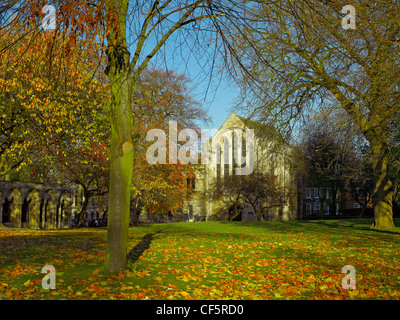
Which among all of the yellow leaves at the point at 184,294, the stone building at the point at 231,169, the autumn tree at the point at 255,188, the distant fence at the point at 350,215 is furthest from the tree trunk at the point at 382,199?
the distant fence at the point at 350,215

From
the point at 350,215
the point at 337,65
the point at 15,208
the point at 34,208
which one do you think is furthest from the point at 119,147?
the point at 350,215

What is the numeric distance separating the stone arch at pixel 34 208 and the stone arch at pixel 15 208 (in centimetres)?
148

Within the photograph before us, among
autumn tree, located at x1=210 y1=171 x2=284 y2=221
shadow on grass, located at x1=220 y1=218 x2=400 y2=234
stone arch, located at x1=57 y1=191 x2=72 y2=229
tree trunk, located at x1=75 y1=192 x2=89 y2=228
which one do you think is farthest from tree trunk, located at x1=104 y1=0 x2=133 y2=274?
autumn tree, located at x1=210 y1=171 x2=284 y2=221

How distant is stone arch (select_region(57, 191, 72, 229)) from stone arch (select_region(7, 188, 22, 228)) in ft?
12.9

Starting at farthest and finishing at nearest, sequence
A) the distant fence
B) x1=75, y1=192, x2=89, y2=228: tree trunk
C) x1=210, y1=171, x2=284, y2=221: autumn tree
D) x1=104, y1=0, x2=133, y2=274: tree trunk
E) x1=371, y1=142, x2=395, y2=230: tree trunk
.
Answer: the distant fence
x1=210, y1=171, x2=284, y2=221: autumn tree
x1=75, y1=192, x2=89, y2=228: tree trunk
x1=371, y1=142, x2=395, y2=230: tree trunk
x1=104, y1=0, x2=133, y2=274: tree trunk

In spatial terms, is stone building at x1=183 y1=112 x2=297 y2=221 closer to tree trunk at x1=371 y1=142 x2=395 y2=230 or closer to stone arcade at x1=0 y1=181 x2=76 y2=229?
tree trunk at x1=371 y1=142 x2=395 y2=230

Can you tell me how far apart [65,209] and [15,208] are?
530 cm

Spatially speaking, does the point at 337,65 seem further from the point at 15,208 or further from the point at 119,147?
the point at 15,208

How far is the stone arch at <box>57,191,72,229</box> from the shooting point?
28888 mm

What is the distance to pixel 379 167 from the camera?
1933 cm

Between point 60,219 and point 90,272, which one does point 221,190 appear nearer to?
point 60,219

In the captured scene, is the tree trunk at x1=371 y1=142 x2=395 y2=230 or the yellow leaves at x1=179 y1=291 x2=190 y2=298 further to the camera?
the tree trunk at x1=371 y1=142 x2=395 y2=230

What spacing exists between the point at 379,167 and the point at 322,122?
7.04 meters
